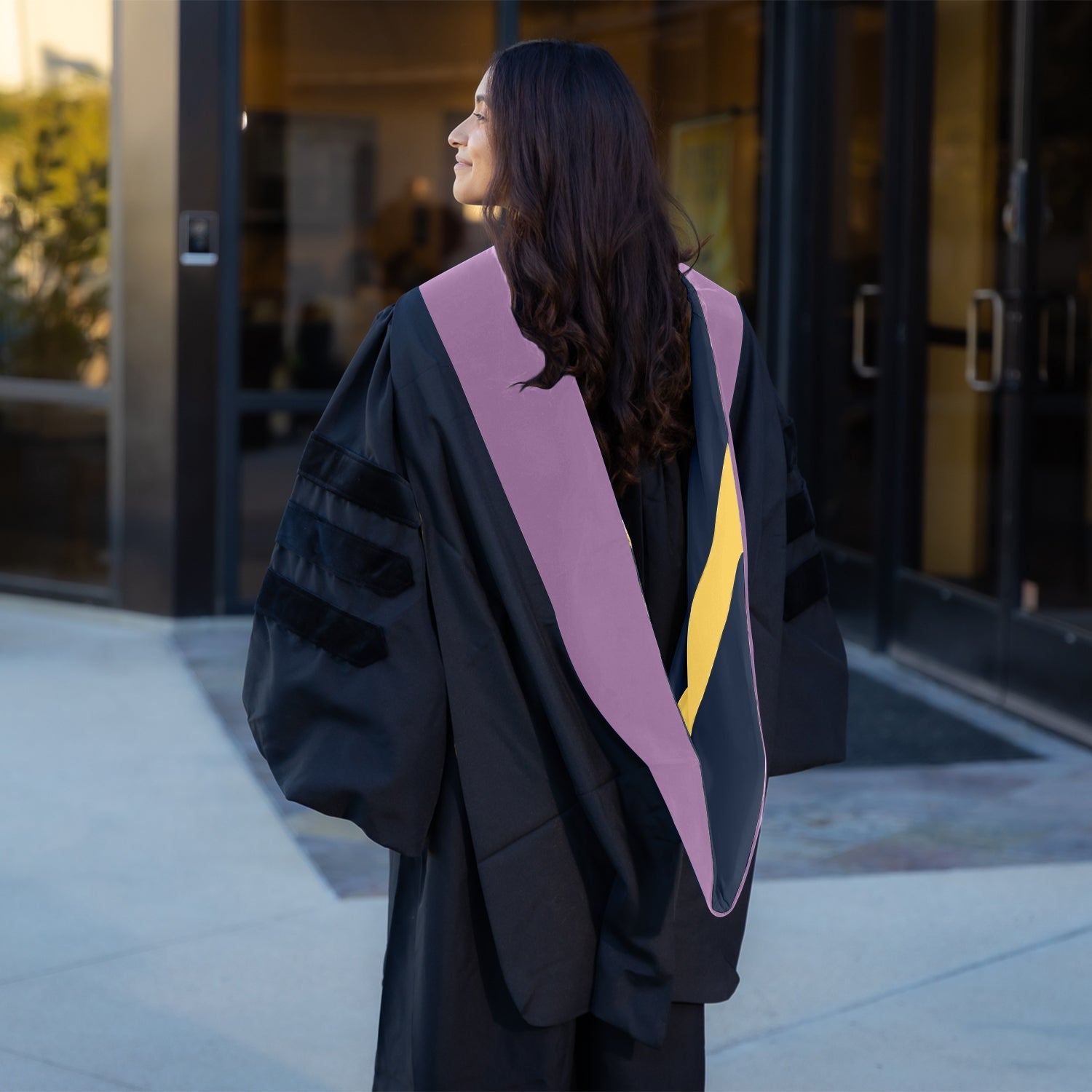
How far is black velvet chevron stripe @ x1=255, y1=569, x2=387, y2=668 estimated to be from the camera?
7.24ft

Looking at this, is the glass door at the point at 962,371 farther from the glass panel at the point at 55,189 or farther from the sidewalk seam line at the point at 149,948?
the glass panel at the point at 55,189

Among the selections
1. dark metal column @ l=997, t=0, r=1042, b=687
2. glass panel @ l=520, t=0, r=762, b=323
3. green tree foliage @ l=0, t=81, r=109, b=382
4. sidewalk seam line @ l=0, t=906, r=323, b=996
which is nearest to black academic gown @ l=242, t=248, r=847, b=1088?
sidewalk seam line @ l=0, t=906, r=323, b=996

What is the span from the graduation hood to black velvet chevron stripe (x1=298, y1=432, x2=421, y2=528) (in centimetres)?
13

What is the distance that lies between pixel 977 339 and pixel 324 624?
4.22m

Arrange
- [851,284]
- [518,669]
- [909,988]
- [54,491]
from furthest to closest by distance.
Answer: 1. [54,491]
2. [851,284]
3. [909,988]
4. [518,669]

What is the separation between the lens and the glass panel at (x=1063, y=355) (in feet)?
18.2

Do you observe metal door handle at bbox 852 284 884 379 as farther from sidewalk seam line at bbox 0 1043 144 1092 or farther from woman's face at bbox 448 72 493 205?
woman's face at bbox 448 72 493 205

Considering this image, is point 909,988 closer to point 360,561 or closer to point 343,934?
point 343,934

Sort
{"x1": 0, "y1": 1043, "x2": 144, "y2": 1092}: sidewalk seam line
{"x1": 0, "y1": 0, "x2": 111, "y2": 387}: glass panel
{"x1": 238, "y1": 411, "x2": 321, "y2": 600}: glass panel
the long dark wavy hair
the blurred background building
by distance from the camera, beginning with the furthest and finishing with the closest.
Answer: {"x1": 238, "y1": 411, "x2": 321, "y2": 600}: glass panel, {"x1": 0, "y1": 0, "x2": 111, "y2": 387}: glass panel, the blurred background building, {"x1": 0, "y1": 1043, "x2": 144, "y2": 1092}: sidewalk seam line, the long dark wavy hair

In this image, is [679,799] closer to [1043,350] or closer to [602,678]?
[602,678]

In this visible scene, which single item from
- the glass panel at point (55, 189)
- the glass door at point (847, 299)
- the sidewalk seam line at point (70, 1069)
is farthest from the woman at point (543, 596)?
the glass panel at point (55, 189)

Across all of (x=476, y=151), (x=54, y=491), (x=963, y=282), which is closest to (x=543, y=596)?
(x=476, y=151)

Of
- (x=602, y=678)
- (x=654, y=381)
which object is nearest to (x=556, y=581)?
(x=602, y=678)

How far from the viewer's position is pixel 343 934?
3.69 meters
